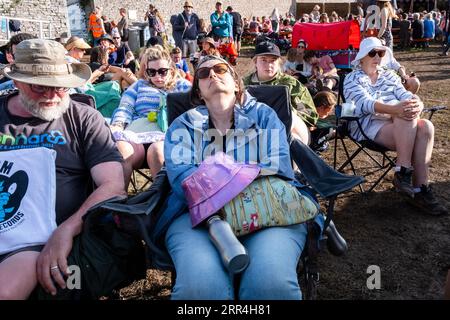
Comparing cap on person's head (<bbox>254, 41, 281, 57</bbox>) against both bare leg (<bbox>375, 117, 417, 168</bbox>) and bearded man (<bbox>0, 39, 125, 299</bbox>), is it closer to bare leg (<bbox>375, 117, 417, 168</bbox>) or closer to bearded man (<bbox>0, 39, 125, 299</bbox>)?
bare leg (<bbox>375, 117, 417, 168</bbox>)

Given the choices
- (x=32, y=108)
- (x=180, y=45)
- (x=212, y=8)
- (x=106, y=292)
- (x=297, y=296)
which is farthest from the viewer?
(x=212, y=8)

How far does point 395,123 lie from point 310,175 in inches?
60.2

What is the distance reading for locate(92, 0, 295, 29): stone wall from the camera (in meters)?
20.0

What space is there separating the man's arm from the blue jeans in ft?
1.53

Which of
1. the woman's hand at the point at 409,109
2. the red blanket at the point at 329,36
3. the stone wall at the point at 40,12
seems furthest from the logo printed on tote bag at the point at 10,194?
the stone wall at the point at 40,12

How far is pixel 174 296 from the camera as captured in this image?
1.91 m

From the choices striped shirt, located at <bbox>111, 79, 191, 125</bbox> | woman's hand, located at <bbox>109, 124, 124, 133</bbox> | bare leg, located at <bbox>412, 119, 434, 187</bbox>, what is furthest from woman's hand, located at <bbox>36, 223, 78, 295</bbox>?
bare leg, located at <bbox>412, 119, 434, 187</bbox>

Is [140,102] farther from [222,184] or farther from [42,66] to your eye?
[222,184]

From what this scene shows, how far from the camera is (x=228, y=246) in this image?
6.47 feet

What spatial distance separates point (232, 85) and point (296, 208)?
879 mm

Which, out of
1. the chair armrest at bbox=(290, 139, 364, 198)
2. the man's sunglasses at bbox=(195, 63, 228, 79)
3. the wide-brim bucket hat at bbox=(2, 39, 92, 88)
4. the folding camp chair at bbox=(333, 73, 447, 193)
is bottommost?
the folding camp chair at bbox=(333, 73, 447, 193)

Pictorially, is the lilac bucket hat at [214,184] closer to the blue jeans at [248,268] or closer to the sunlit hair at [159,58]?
the blue jeans at [248,268]

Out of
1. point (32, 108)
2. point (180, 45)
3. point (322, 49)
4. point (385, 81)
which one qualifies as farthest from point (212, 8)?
point (32, 108)
